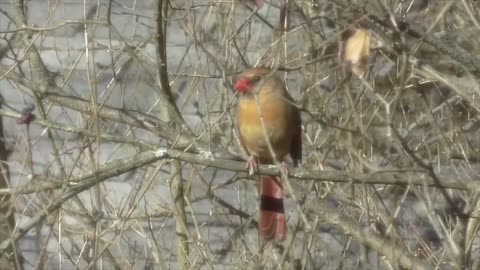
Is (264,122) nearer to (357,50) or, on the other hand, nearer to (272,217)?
(272,217)

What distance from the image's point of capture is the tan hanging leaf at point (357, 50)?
2.98 m

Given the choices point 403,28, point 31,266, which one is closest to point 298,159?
point 403,28

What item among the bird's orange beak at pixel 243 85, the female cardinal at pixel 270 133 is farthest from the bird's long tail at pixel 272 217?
the bird's orange beak at pixel 243 85

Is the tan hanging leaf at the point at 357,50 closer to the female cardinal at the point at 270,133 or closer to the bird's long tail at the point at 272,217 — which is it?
the female cardinal at the point at 270,133

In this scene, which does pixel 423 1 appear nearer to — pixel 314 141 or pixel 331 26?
pixel 331 26

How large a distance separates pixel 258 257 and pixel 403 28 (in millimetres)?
1832

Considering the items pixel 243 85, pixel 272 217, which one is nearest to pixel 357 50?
pixel 243 85

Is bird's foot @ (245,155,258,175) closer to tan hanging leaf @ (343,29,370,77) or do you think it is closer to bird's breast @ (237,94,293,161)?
bird's breast @ (237,94,293,161)

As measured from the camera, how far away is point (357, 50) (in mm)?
3027

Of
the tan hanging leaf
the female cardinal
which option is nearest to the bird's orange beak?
the female cardinal

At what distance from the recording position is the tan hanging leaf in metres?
2.98

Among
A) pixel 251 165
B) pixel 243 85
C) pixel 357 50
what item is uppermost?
pixel 357 50

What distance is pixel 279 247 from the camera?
4.84 m

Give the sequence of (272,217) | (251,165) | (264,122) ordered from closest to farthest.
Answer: (251,165), (264,122), (272,217)
